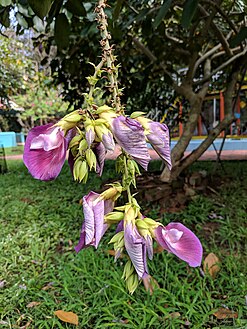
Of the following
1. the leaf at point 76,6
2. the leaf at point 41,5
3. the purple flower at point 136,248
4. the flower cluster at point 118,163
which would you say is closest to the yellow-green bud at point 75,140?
the flower cluster at point 118,163

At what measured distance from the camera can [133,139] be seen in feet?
1.18

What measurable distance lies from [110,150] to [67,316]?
4.94ft

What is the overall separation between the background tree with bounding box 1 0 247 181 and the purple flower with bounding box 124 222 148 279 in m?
1.21

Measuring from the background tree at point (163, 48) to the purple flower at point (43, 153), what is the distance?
3.86 feet

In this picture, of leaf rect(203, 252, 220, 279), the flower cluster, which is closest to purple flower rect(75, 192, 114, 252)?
the flower cluster

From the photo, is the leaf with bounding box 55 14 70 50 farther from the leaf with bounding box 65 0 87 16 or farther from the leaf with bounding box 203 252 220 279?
the leaf with bounding box 203 252 220 279

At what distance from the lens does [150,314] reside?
1.64 m

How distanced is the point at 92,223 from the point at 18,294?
68.3 inches

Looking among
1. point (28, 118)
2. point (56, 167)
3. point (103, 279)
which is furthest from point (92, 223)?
point (28, 118)

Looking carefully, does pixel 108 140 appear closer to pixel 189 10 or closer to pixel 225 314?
pixel 189 10

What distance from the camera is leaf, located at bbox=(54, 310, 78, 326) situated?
5.49 feet

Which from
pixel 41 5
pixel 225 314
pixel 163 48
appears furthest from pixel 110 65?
pixel 163 48

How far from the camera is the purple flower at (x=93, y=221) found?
0.38 m

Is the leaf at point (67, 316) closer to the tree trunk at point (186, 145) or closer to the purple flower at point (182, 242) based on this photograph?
the purple flower at point (182, 242)
